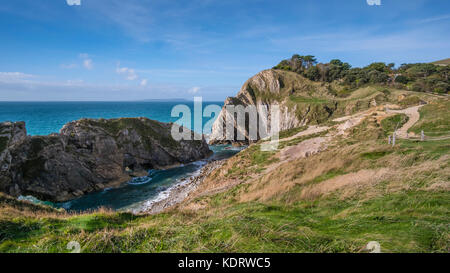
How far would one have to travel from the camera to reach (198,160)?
151 ft

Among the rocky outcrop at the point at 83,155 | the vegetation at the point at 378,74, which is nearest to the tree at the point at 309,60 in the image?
the vegetation at the point at 378,74

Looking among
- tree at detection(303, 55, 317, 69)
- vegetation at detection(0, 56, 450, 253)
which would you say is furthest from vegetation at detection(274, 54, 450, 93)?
vegetation at detection(0, 56, 450, 253)

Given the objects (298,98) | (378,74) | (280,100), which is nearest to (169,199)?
(298,98)

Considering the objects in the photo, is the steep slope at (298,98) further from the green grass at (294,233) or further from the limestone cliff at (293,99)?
Answer: the green grass at (294,233)

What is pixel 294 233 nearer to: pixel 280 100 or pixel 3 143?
pixel 3 143

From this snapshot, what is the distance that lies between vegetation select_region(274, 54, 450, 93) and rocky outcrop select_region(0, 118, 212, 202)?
6602 cm

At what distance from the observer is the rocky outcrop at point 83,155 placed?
2542 centimetres

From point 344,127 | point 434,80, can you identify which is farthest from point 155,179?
point 434,80

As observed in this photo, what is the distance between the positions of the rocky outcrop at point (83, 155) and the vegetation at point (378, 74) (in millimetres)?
66021

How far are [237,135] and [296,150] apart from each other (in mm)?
45458

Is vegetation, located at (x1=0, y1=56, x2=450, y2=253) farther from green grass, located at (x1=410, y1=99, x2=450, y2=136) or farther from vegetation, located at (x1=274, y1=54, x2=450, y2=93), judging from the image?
vegetation, located at (x1=274, y1=54, x2=450, y2=93)

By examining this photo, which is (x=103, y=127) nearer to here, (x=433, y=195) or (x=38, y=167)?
(x=38, y=167)

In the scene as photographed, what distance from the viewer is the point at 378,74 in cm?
7244

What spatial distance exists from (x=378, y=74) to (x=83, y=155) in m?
88.7
